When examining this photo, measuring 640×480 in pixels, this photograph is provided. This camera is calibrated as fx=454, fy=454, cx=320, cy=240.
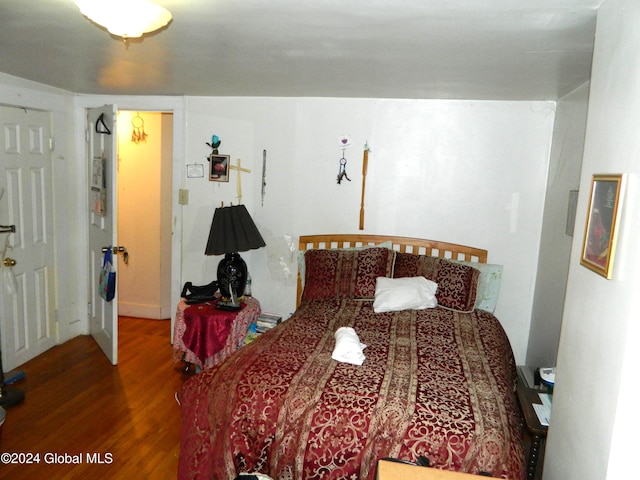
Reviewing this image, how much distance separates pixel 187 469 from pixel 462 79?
8.22 ft

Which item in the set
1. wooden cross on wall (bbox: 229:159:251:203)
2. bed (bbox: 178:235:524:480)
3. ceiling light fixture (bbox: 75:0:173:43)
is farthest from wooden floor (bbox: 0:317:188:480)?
ceiling light fixture (bbox: 75:0:173:43)

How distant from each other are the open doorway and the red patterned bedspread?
2557 millimetres

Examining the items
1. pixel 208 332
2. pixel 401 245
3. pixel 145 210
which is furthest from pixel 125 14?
pixel 145 210

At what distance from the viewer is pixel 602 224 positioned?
54.9 inches

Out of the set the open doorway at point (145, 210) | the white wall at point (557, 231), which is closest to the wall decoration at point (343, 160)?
the white wall at point (557, 231)

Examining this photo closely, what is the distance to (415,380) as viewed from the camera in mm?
2020

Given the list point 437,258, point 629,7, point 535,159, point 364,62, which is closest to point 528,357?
point 437,258

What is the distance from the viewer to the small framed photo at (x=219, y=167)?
3.70 metres

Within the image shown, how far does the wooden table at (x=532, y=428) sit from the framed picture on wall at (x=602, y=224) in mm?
829

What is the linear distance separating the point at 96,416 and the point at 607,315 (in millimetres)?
2762

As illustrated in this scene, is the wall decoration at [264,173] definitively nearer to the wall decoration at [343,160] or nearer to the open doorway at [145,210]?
the wall decoration at [343,160]

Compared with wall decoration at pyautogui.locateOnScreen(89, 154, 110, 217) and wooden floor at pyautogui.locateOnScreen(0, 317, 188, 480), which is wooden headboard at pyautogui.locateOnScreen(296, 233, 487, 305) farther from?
wall decoration at pyautogui.locateOnScreen(89, 154, 110, 217)

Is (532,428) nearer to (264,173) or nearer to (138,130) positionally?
(264,173)

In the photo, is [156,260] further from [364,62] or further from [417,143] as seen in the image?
[364,62]
